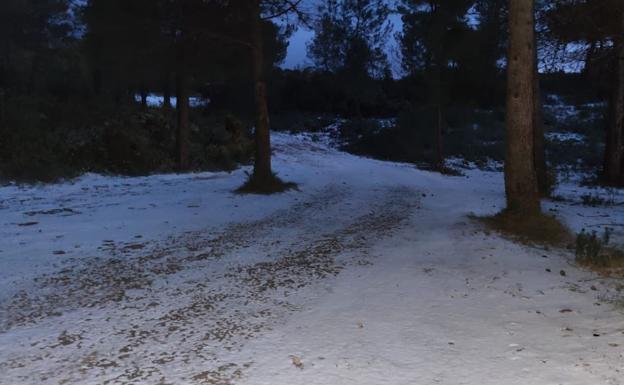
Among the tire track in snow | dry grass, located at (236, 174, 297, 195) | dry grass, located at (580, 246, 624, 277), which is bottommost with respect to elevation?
the tire track in snow

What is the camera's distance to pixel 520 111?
25.0 feet

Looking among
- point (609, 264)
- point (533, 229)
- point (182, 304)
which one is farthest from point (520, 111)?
point (182, 304)

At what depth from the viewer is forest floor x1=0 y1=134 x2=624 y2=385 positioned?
10.4 ft

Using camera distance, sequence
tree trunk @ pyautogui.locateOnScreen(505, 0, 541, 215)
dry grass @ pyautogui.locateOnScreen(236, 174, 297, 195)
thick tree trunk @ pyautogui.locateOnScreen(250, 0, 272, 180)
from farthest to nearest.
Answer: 1. dry grass @ pyautogui.locateOnScreen(236, 174, 297, 195)
2. thick tree trunk @ pyautogui.locateOnScreen(250, 0, 272, 180)
3. tree trunk @ pyautogui.locateOnScreen(505, 0, 541, 215)

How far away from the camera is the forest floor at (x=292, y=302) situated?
3168mm

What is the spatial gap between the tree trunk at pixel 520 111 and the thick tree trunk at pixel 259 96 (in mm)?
5916

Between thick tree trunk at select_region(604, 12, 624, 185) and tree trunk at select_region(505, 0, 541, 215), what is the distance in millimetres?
7816

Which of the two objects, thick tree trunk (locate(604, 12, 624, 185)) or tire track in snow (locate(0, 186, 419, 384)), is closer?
tire track in snow (locate(0, 186, 419, 384))

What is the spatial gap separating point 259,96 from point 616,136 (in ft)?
34.7

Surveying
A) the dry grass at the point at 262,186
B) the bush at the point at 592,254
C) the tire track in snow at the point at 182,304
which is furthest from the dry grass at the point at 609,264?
the dry grass at the point at 262,186

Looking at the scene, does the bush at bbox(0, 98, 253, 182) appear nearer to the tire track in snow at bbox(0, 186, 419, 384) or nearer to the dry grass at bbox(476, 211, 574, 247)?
the tire track in snow at bbox(0, 186, 419, 384)

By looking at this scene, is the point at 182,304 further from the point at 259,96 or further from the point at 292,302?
the point at 259,96

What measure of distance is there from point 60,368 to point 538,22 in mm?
10707

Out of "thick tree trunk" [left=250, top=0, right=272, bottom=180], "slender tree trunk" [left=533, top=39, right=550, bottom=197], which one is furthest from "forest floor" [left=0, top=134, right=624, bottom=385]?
"thick tree trunk" [left=250, top=0, right=272, bottom=180]
